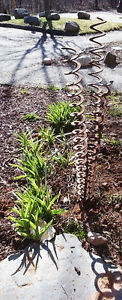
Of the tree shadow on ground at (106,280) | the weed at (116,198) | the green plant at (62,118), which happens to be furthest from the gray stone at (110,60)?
the tree shadow on ground at (106,280)

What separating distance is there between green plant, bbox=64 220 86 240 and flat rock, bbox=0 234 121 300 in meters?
0.08

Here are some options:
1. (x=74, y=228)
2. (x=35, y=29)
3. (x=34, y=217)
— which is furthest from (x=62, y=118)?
(x=35, y=29)

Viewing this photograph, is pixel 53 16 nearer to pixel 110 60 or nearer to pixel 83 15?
pixel 83 15

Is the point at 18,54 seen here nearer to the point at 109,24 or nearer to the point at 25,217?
the point at 109,24

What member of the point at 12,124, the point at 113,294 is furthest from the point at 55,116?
the point at 113,294

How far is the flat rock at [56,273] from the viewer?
1.59 meters

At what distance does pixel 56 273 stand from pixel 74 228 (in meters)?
0.40

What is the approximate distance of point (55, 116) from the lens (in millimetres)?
3188

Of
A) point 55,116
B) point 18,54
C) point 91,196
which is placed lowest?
point 91,196

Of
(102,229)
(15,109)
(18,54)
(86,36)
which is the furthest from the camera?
(86,36)

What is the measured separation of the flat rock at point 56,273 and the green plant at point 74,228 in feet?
0.26

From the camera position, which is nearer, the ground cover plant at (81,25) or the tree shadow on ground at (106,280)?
the tree shadow on ground at (106,280)

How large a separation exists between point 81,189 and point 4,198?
690 mm

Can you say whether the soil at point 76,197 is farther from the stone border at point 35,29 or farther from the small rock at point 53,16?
the small rock at point 53,16
